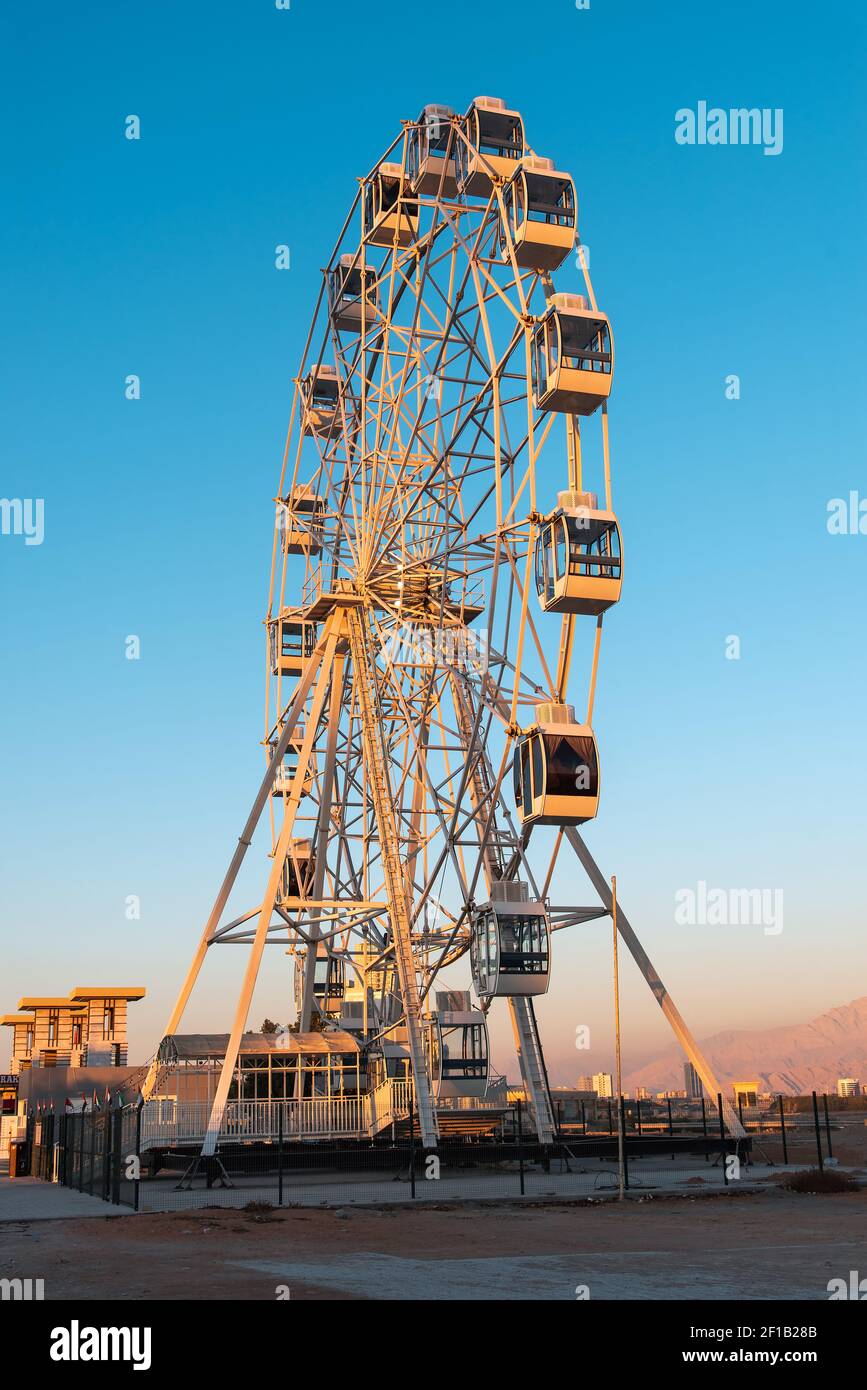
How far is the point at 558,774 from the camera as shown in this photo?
33.6 meters

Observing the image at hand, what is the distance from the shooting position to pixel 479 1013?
44406mm

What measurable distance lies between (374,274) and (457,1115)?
26.7 metres

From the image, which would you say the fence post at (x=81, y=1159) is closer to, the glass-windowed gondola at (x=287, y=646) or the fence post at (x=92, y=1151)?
the fence post at (x=92, y=1151)

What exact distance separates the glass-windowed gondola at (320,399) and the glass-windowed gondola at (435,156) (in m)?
8.79

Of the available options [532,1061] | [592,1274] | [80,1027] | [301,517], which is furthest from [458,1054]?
[80,1027]

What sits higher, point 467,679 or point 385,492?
point 385,492

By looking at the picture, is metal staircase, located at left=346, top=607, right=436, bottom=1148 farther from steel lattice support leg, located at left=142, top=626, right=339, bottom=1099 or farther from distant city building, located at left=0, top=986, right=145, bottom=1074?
distant city building, located at left=0, top=986, right=145, bottom=1074

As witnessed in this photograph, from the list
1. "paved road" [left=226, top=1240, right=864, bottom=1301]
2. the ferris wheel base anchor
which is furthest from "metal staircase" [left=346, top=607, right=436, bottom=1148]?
"paved road" [left=226, top=1240, right=864, bottom=1301]

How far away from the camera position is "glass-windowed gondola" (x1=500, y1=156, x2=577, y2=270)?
37031 millimetres

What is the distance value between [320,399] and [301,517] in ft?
14.1

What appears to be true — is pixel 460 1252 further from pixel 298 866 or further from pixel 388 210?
pixel 388 210

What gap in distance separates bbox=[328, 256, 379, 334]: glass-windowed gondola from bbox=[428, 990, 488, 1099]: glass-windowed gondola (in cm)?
2236
